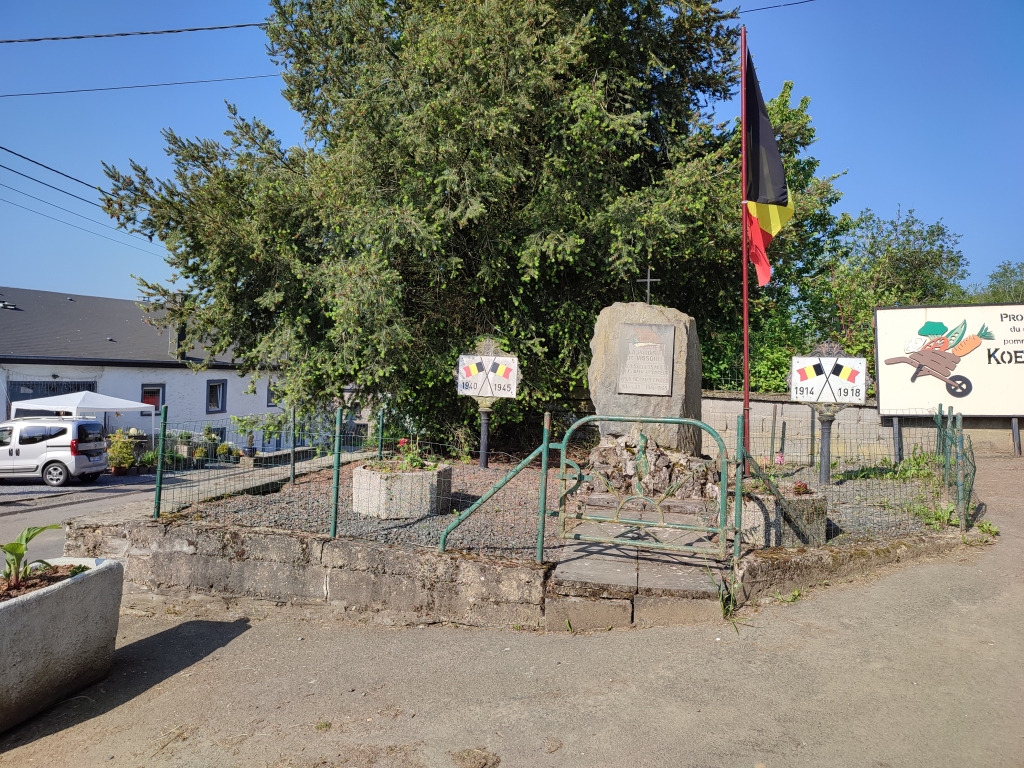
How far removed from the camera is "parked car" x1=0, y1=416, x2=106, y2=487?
16.7 metres

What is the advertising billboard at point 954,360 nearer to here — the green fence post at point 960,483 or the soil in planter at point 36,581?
the green fence post at point 960,483

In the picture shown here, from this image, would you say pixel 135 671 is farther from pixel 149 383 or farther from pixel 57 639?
pixel 149 383

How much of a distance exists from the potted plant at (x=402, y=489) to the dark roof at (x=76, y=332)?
17731 mm

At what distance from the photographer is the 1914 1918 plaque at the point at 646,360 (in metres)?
9.80

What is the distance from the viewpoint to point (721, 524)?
5418 millimetres

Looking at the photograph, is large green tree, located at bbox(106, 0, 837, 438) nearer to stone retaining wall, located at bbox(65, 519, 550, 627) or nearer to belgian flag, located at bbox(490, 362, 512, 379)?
belgian flag, located at bbox(490, 362, 512, 379)

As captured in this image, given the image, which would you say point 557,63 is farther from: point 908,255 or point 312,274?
point 908,255

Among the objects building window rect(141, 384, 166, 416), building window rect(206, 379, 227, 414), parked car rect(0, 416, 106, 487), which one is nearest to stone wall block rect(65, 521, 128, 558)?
parked car rect(0, 416, 106, 487)

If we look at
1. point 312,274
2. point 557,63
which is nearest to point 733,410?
point 557,63

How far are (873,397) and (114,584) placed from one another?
1366 centimetres

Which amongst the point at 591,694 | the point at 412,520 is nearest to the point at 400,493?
the point at 412,520

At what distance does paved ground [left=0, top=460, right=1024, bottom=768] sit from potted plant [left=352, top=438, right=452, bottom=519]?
5.70ft

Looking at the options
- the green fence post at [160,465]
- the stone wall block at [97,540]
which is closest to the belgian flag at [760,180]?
the green fence post at [160,465]

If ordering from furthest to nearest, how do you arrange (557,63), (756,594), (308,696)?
(557,63), (756,594), (308,696)
